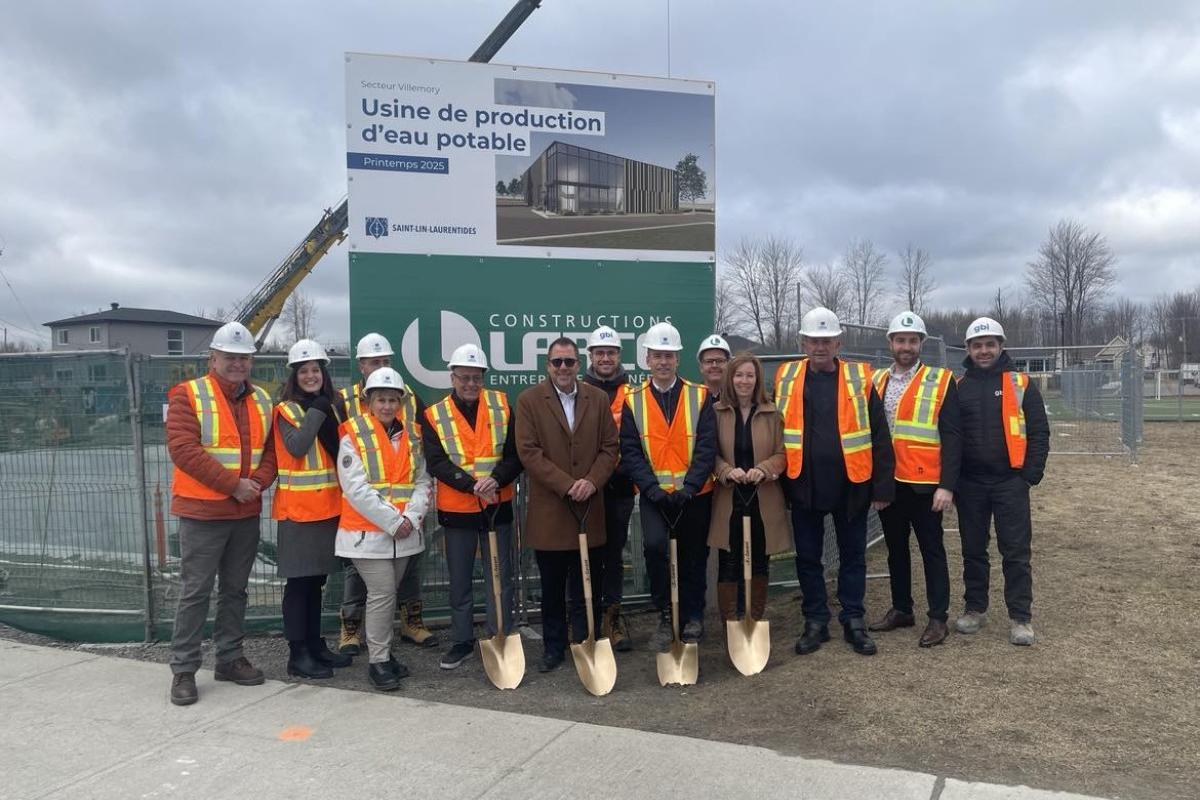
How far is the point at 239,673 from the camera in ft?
16.2

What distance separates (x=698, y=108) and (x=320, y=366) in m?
3.56

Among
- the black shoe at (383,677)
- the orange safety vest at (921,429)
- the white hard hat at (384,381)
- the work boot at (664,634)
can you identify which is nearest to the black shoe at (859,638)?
the orange safety vest at (921,429)

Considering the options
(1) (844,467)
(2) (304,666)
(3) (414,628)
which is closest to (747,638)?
(1) (844,467)

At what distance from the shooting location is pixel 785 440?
17.1ft

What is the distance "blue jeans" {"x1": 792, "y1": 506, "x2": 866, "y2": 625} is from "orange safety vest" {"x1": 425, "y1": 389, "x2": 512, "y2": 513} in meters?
1.93

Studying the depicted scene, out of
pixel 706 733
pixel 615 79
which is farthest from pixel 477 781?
pixel 615 79

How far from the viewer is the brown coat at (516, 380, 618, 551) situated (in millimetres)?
5102

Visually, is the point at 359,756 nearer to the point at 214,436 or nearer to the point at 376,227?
the point at 214,436

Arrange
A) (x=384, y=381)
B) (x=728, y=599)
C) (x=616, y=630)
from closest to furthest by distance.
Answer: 1. (x=384, y=381)
2. (x=728, y=599)
3. (x=616, y=630)

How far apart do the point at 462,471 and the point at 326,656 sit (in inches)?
57.2

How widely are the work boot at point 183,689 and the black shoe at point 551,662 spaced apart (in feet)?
6.40

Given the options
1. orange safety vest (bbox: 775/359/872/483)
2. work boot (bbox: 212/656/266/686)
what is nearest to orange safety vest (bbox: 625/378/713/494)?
orange safety vest (bbox: 775/359/872/483)

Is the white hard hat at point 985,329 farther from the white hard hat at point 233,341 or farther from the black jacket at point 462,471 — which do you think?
the white hard hat at point 233,341

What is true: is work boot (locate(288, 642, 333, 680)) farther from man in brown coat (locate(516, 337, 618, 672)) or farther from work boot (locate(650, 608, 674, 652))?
work boot (locate(650, 608, 674, 652))
